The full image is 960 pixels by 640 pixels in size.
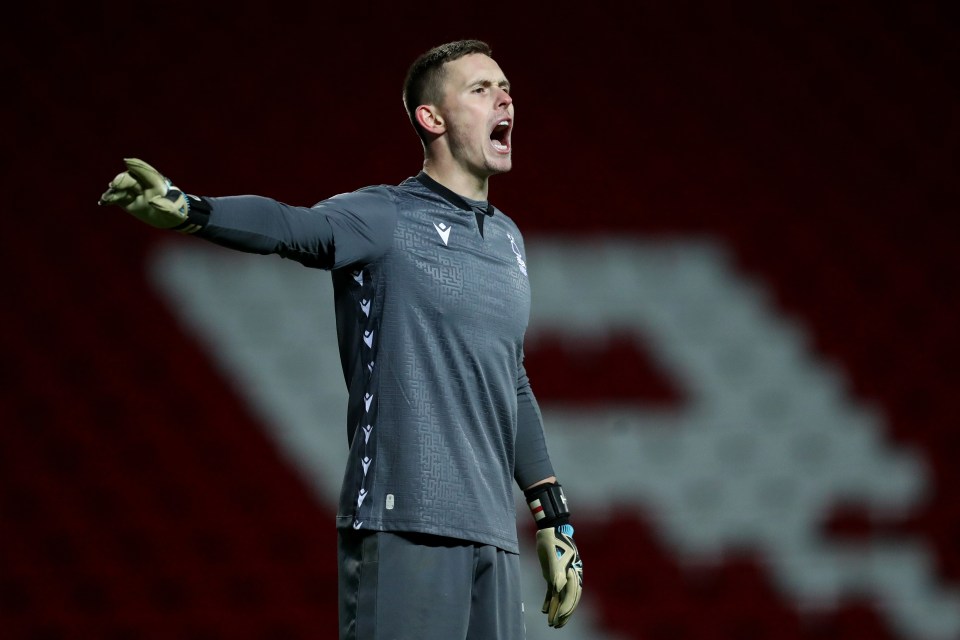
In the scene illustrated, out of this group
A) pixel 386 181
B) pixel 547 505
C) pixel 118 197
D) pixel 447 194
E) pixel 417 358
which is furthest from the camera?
pixel 386 181

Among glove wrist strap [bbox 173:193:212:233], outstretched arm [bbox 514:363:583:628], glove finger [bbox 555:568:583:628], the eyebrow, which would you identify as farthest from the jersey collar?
glove finger [bbox 555:568:583:628]

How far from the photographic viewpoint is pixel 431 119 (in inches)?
62.0

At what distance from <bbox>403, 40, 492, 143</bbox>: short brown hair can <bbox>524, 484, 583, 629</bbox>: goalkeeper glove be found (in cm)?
49

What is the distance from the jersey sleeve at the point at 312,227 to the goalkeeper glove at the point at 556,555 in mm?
427

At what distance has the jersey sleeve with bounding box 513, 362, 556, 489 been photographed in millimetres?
1607

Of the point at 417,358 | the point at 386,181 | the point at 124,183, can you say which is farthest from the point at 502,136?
the point at 386,181

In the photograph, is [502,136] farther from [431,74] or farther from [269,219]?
[269,219]

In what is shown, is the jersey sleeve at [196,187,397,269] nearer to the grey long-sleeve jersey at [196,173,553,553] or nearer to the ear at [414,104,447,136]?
the grey long-sleeve jersey at [196,173,553,553]

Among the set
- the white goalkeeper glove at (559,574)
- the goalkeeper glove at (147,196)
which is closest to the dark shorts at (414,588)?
the white goalkeeper glove at (559,574)

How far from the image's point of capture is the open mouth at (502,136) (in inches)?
61.3

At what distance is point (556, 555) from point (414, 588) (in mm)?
300

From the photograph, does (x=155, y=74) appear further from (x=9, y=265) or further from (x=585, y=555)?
(x=585, y=555)

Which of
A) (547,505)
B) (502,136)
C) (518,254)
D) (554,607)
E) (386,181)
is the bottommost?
(554,607)

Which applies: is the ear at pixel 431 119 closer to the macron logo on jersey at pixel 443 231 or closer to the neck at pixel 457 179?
the neck at pixel 457 179
